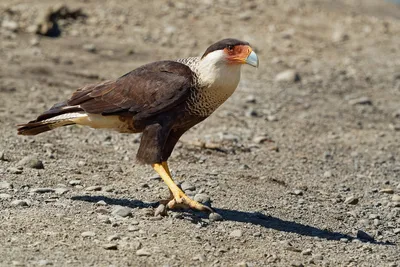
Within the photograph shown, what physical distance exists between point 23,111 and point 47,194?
127 inches

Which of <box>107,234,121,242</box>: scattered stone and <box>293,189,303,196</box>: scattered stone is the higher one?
<box>107,234,121,242</box>: scattered stone

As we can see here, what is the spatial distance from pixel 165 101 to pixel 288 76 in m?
7.12

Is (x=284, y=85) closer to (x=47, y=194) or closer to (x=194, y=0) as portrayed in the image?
(x=194, y=0)

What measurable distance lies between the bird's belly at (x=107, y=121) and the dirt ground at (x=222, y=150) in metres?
0.57

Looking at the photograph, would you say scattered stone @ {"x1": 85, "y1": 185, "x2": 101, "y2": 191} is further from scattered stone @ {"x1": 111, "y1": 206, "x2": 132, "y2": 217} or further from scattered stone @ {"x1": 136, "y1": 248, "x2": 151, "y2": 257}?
scattered stone @ {"x1": 136, "y1": 248, "x2": 151, "y2": 257}

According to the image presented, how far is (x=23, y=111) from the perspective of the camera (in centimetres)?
998

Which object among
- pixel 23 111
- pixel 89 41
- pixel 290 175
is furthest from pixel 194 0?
pixel 290 175

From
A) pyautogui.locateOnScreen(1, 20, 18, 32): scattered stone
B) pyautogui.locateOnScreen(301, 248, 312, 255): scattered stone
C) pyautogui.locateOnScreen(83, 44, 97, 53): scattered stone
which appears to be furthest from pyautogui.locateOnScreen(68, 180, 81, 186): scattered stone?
pyautogui.locateOnScreen(1, 20, 18, 32): scattered stone

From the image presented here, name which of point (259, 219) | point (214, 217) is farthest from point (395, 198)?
point (214, 217)

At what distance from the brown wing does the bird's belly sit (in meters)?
0.08

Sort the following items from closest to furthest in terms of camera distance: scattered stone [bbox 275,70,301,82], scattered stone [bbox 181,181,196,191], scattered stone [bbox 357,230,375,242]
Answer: scattered stone [bbox 357,230,375,242], scattered stone [bbox 181,181,196,191], scattered stone [bbox 275,70,301,82]

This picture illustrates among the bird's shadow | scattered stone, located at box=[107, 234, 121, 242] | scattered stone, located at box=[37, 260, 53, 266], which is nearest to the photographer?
scattered stone, located at box=[37, 260, 53, 266]

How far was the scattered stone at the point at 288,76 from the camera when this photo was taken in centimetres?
1352

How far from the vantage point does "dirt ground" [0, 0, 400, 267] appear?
20.2 ft
